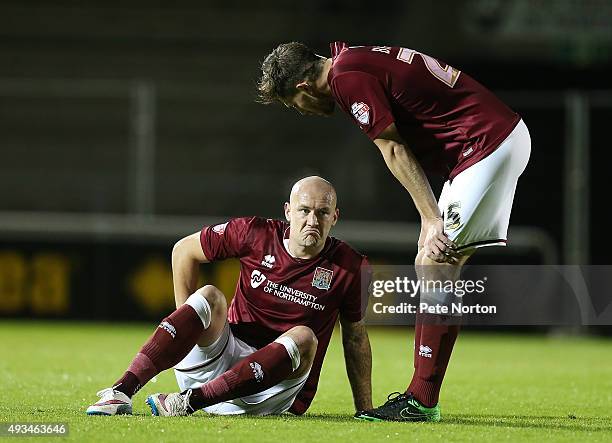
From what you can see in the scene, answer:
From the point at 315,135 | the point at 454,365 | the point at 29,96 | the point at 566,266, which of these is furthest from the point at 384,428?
the point at 315,135

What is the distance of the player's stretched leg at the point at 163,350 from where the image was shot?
533 centimetres

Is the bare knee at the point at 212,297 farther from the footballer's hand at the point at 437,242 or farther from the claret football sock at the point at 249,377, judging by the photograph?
the footballer's hand at the point at 437,242

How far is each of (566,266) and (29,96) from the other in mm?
7312

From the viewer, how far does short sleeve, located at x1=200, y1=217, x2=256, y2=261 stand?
5824mm

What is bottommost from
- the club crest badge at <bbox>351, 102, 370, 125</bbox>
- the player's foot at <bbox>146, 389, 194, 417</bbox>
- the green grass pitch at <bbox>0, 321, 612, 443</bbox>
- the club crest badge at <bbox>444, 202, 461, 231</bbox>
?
the green grass pitch at <bbox>0, 321, 612, 443</bbox>

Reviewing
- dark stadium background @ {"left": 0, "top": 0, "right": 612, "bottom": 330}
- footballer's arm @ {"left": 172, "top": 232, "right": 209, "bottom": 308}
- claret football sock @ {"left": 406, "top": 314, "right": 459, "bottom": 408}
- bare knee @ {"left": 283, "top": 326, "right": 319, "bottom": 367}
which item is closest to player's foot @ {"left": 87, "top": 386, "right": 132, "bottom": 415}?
footballer's arm @ {"left": 172, "top": 232, "right": 209, "bottom": 308}

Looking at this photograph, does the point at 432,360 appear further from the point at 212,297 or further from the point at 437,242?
the point at 212,297

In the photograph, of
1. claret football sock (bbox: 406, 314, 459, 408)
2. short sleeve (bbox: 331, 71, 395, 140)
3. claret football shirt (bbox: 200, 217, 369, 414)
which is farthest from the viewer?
claret football shirt (bbox: 200, 217, 369, 414)

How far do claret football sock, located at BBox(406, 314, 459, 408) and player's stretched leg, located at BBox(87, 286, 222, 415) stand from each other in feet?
3.51

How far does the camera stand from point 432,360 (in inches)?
220

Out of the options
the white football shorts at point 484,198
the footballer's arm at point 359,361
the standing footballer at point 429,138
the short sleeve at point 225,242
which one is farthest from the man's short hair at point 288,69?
the footballer's arm at point 359,361

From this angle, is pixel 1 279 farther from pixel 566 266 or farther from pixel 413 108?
pixel 413 108

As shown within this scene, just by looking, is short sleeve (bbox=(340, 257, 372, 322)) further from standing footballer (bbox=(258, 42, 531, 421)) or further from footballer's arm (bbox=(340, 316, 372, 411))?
standing footballer (bbox=(258, 42, 531, 421))

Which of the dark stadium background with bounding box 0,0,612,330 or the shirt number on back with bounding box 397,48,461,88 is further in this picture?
the dark stadium background with bounding box 0,0,612,330
